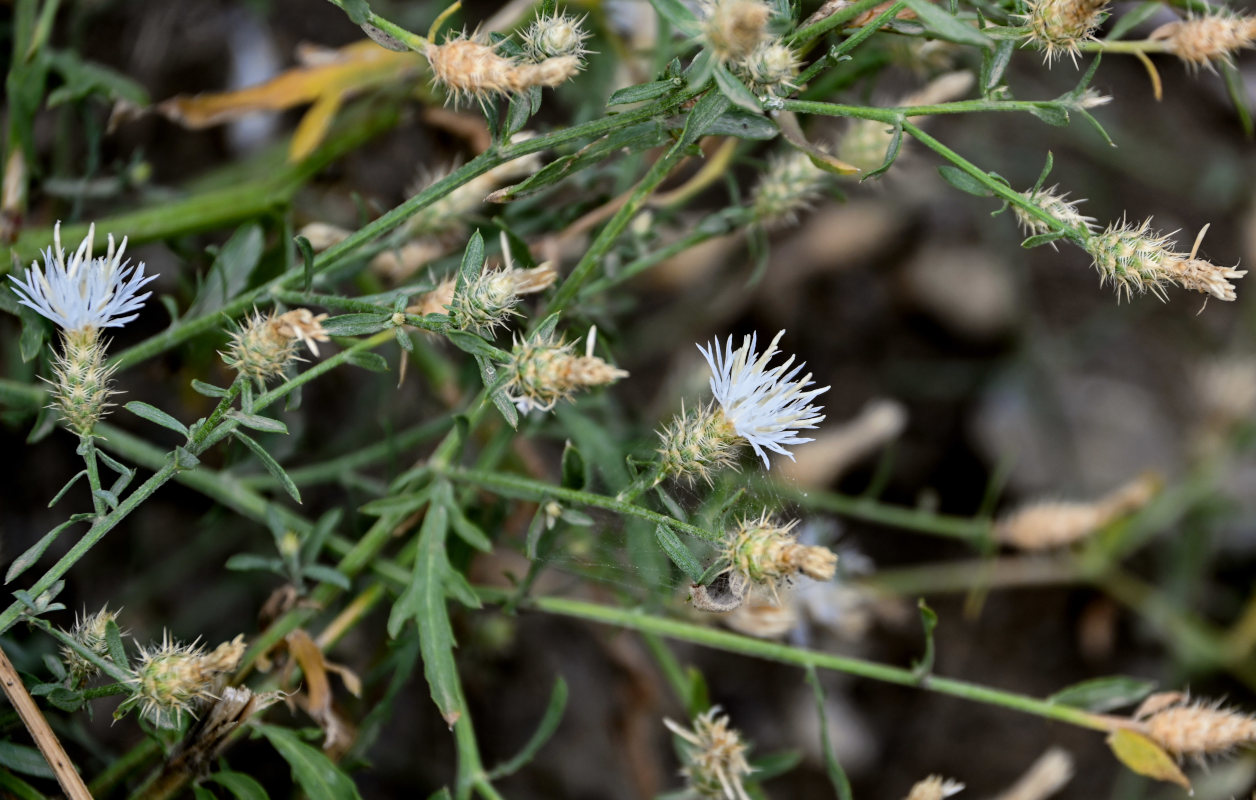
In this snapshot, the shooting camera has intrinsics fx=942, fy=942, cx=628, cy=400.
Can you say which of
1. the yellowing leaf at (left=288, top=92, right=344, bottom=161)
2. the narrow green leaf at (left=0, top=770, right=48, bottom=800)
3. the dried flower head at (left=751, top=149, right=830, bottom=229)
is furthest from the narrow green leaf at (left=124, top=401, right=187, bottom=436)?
the dried flower head at (left=751, top=149, right=830, bottom=229)

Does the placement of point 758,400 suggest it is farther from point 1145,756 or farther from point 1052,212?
point 1145,756

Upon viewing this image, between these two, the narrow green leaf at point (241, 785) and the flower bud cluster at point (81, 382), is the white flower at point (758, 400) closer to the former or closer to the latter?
the flower bud cluster at point (81, 382)

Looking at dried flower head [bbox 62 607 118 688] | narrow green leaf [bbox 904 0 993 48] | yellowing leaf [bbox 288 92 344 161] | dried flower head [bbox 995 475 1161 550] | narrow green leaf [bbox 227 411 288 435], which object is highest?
yellowing leaf [bbox 288 92 344 161]

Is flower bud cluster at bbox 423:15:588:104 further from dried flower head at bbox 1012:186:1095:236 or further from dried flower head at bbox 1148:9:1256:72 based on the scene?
dried flower head at bbox 1148:9:1256:72

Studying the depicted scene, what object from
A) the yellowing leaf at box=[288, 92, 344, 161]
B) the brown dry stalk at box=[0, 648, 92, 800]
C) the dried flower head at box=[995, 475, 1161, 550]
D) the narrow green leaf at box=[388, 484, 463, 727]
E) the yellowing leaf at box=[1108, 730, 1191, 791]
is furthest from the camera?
the dried flower head at box=[995, 475, 1161, 550]

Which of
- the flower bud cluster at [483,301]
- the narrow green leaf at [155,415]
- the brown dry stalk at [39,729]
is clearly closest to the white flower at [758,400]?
the flower bud cluster at [483,301]

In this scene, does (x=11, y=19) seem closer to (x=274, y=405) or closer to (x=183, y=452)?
(x=274, y=405)
